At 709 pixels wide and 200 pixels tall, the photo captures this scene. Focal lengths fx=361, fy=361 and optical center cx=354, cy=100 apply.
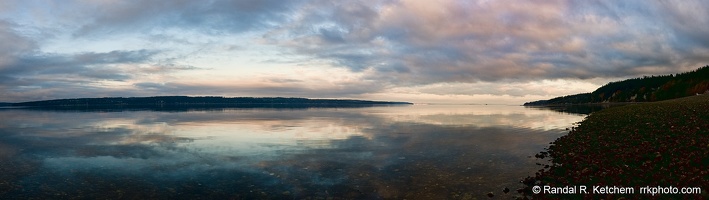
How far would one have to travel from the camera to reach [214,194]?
610 inches

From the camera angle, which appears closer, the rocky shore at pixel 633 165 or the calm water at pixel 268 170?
the rocky shore at pixel 633 165

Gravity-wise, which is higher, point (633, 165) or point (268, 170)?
point (633, 165)

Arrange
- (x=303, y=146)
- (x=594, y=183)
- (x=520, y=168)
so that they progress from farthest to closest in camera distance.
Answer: (x=303, y=146)
(x=520, y=168)
(x=594, y=183)

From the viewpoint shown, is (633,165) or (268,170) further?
(268,170)

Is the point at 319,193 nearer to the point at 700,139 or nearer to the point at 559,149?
the point at 559,149

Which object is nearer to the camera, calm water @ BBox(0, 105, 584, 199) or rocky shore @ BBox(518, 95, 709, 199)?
rocky shore @ BBox(518, 95, 709, 199)

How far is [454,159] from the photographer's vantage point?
23.2 meters

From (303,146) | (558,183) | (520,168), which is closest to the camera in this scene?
(558,183)

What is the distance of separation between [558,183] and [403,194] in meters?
6.81

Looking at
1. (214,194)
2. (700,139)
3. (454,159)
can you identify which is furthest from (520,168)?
(214,194)

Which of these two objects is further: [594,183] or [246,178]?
[246,178]

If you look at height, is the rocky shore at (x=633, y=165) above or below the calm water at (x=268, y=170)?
above

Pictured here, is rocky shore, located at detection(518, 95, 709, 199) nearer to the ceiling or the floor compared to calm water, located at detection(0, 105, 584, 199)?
nearer to the ceiling

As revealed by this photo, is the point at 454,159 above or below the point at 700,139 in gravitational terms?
below
